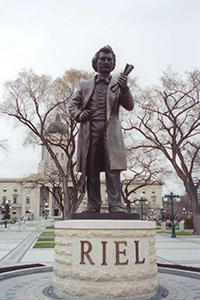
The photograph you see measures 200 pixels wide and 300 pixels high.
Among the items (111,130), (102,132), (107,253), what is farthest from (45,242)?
(107,253)

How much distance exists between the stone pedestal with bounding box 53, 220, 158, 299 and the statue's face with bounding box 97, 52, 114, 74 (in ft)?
9.17

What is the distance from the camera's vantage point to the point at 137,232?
5.04 m

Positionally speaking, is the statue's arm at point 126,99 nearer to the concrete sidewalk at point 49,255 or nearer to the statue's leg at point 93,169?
the statue's leg at point 93,169

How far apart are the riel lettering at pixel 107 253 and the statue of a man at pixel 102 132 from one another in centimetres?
80

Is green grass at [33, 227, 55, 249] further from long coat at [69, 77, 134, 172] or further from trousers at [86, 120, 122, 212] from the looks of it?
long coat at [69, 77, 134, 172]

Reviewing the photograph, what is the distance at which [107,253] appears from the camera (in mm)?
4855

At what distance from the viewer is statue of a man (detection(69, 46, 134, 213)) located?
5676 millimetres

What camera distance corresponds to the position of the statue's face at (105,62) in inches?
229

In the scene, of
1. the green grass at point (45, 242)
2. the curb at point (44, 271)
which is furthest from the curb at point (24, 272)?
the green grass at point (45, 242)

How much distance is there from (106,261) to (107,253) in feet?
0.39

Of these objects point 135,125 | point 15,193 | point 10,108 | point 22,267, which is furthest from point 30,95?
point 15,193

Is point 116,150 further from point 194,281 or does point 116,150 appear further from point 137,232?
point 194,281

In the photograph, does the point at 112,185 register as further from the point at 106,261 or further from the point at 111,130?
the point at 106,261

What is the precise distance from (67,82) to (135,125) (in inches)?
250
